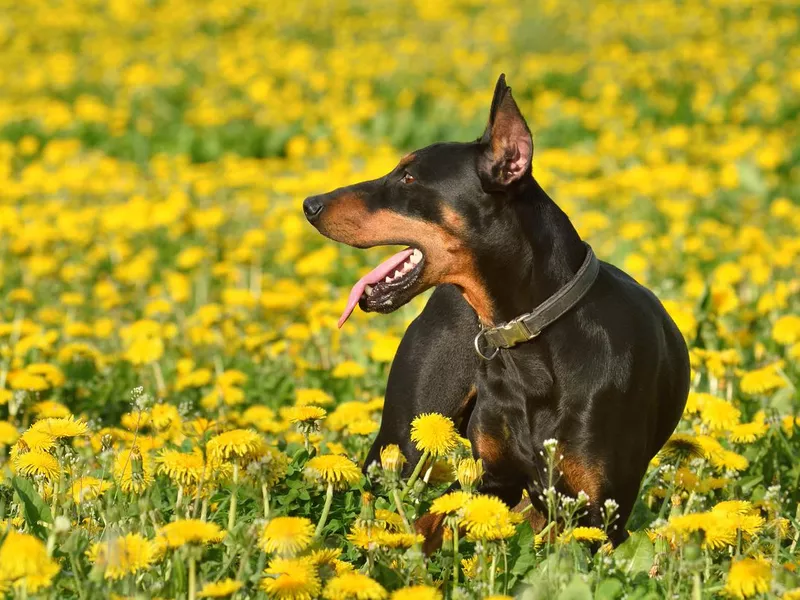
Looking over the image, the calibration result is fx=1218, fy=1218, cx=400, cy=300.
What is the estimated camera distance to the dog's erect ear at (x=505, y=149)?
3.50 metres

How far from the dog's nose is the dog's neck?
0.53 meters

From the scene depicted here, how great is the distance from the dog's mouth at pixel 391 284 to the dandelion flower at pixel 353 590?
1.18 m

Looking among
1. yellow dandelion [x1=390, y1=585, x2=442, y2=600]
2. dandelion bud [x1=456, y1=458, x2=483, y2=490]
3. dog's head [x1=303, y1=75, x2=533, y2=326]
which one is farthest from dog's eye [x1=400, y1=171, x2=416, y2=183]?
yellow dandelion [x1=390, y1=585, x2=442, y2=600]

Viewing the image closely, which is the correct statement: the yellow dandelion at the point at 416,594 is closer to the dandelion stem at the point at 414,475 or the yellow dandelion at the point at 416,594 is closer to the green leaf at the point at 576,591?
the green leaf at the point at 576,591

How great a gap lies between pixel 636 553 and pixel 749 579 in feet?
2.16

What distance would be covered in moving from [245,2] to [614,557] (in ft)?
49.7

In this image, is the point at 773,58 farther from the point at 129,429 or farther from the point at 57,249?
the point at 129,429

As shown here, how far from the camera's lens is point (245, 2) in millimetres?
17141

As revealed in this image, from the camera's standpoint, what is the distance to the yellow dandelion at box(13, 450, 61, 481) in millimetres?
3225

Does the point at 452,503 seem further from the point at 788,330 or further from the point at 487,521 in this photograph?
the point at 788,330

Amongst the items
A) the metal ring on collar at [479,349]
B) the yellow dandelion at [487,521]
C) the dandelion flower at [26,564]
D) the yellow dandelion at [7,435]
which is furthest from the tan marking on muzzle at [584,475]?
the yellow dandelion at [7,435]

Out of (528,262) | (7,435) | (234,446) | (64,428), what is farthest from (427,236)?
(7,435)

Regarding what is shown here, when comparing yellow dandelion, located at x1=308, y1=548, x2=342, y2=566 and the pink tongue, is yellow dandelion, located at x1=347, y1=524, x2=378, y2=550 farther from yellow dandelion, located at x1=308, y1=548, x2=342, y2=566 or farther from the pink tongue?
the pink tongue

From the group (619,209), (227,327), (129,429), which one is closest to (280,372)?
(227,327)
